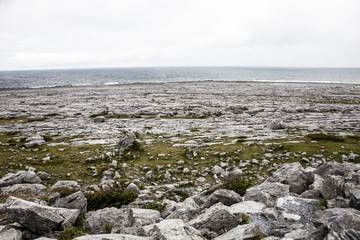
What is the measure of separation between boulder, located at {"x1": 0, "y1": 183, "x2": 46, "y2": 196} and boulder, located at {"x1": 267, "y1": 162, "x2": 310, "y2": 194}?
15056 mm

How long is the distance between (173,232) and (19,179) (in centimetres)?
1248

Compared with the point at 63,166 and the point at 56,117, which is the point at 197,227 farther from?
the point at 56,117

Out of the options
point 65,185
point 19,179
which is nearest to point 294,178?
point 65,185

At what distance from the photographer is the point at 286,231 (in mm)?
7602

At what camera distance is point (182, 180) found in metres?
14.4

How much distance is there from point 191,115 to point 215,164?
68.6ft

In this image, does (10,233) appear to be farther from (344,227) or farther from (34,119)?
(34,119)

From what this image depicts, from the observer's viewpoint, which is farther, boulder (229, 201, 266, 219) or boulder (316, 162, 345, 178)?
boulder (316, 162, 345, 178)

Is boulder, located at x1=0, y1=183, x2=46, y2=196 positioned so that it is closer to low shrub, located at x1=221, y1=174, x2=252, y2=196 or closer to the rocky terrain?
the rocky terrain

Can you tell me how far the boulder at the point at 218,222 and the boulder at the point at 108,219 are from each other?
3.16 meters

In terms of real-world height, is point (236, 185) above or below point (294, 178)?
below

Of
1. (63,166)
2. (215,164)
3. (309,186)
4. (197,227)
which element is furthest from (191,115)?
(197,227)

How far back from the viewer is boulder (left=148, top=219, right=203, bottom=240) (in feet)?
22.2

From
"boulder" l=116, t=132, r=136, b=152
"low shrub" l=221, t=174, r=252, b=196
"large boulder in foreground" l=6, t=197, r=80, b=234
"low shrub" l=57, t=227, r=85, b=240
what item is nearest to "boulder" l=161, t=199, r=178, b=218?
"low shrub" l=221, t=174, r=252, b=196
